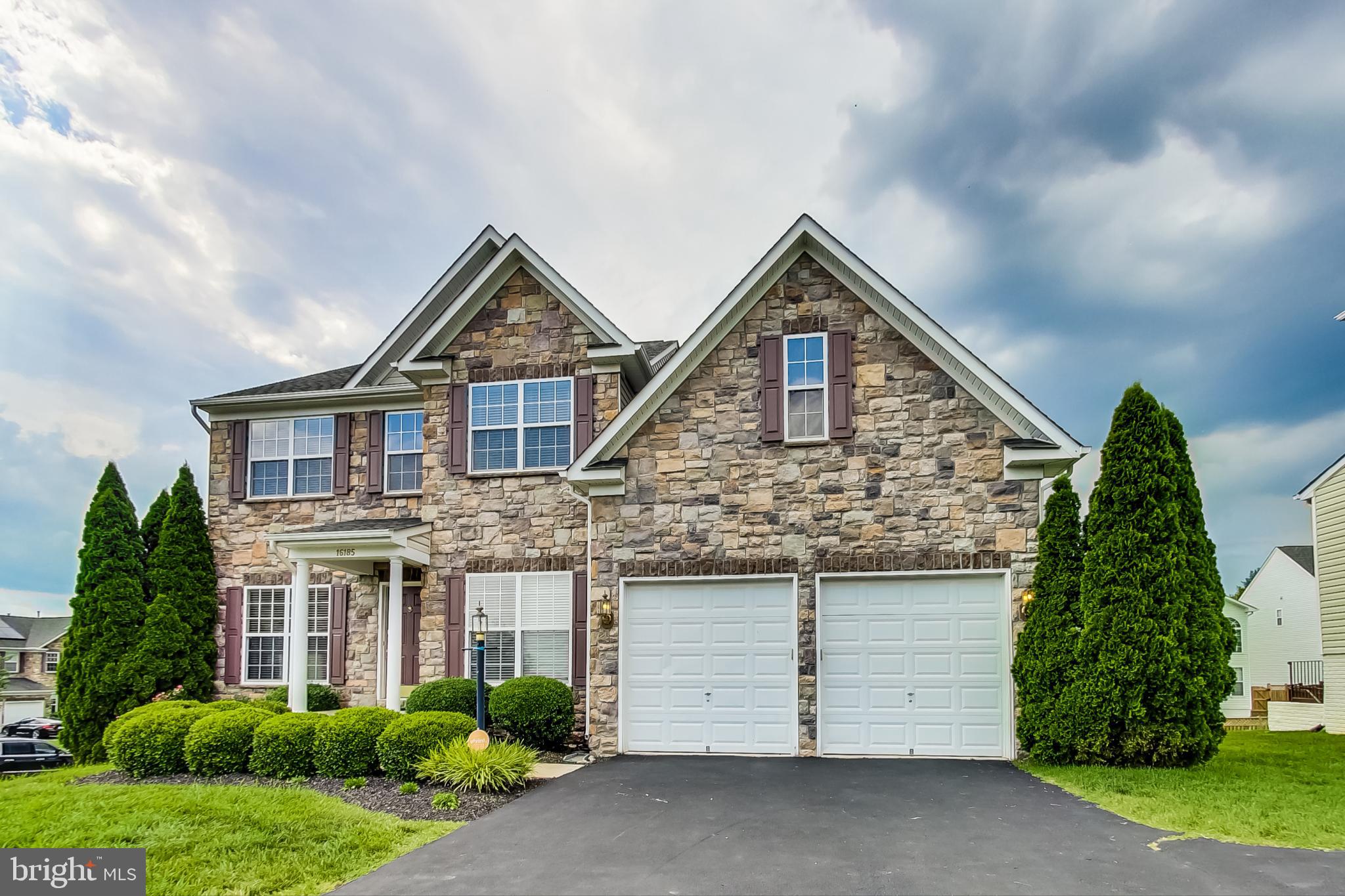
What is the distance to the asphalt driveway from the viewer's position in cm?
568

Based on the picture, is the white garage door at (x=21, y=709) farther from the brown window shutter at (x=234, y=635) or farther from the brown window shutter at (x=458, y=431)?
the brown window shutter at (x=458, y=431)

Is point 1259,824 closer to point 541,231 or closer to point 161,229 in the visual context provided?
point 541,231

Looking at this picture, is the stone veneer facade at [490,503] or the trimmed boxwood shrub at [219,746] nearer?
the trimmed boxwood shrub at [219,746]

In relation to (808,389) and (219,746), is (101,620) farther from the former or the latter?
(808,389)

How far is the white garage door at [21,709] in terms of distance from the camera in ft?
138

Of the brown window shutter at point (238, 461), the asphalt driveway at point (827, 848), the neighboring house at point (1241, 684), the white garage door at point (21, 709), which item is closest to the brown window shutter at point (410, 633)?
the brown window shutter at point (238, 461)

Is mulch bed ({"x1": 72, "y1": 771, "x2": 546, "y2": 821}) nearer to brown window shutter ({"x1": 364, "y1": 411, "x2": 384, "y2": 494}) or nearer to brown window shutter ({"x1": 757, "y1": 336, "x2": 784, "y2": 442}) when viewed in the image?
brown window shutter ({"x1": 757, "y1": 336, "x2": 784, "y2": 442})

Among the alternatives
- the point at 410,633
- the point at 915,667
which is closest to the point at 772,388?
the point at 915,667

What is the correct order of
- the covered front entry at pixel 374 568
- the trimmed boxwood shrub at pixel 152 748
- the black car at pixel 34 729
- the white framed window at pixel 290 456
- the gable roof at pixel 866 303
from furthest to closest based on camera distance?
1. the black car at pixel 34 729
2. the white framed window at pixel 290 456
3. the covered front entry at pixel 374 568
4. the gable roof at pixel 866 303
5. the trimmed boxwood shrub at pixel 152 748

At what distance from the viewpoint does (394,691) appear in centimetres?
1320

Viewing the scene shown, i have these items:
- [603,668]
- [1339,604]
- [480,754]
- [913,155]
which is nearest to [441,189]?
[913,155]

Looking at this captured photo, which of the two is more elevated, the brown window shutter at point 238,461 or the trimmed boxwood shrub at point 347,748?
the brown window shutter at point 238,461

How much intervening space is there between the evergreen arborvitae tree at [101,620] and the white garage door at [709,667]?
30.7 ft

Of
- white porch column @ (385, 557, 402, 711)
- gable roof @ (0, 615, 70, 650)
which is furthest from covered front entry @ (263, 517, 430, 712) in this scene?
gable roof @ (0, 615, 70, 650)
